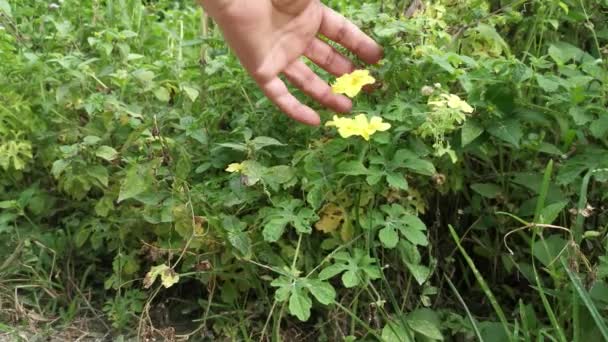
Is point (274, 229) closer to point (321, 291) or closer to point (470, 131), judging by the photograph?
point (321, 291)

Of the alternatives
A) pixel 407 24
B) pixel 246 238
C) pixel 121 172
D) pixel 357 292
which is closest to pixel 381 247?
pixel 357 292

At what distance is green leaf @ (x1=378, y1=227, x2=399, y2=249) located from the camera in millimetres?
1549

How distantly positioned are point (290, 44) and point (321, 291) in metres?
0.66

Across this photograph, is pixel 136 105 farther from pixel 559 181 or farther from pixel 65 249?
pixel 559 181

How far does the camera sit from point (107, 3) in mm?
2449

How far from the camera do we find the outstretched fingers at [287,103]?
1.74m

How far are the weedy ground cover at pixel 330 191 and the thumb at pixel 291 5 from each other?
0.49ft

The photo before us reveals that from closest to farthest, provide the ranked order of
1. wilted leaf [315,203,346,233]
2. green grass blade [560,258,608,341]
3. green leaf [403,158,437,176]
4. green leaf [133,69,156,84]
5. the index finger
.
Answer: green grass blade [560,258,608,341]
green leaf [403,158,437,176]
wilted leaf [315,203,346,233]
the index finger
green leaf [133,69,156,84]

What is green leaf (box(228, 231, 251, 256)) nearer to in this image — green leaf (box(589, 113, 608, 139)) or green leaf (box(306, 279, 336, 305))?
green leaf (box(306, 279, 336, 305))

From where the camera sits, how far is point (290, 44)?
1865 millimetres

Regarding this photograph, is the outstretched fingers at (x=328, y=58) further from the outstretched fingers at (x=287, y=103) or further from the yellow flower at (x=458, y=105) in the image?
the yellow flower at (x=458, y=105)

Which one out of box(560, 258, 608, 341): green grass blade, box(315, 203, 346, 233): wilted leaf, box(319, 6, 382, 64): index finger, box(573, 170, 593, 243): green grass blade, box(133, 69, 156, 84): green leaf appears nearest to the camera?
box(560, 258, 608, 341): green grass blade

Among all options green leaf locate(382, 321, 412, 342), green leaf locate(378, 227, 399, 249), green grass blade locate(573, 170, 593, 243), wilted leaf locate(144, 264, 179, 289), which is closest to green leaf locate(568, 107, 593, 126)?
green grass blade locate(573, 170, 593, 243)

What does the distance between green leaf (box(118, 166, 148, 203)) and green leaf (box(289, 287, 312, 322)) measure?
467mm
